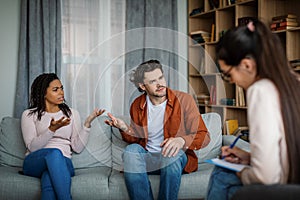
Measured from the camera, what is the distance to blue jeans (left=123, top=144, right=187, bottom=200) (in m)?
2.41

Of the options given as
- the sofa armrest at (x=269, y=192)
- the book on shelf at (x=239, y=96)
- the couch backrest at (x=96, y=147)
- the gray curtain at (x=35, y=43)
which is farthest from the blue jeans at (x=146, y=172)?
the gray curtain at (x=35, y=43)

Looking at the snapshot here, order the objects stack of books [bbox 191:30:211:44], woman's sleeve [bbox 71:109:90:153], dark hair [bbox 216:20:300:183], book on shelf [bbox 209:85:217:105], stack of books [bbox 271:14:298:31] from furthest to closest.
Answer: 1. stack of books [bbox 191:30:211:44]
2. book on shelf [bbox 209:85:217:105]
3. stack of books [bbox 271:14:298:31]
4. woman's sleeve [bbox 71:109:90:153]
5. dark hair [bbox 216:20:300:183]

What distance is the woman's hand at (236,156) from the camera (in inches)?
61.3

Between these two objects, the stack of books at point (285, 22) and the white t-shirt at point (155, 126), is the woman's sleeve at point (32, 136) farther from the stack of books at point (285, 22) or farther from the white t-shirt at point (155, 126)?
the stack of books at point (285, 22)

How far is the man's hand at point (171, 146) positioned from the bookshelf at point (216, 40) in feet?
3.51

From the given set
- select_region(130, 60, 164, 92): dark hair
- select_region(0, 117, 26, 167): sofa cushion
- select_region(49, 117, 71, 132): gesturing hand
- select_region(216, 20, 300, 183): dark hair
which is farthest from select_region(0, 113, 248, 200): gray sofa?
select_region(216, 20, 300, 183): dark hair

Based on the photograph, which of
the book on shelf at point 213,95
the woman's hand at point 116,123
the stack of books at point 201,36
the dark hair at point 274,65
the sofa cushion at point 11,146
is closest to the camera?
the dark hair at point 274,65

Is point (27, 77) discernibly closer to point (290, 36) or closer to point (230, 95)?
point (230, 95)

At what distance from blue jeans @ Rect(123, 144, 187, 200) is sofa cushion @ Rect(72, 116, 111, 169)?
45 centimetres

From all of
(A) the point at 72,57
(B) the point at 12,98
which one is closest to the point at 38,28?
(A) the point at 72,57

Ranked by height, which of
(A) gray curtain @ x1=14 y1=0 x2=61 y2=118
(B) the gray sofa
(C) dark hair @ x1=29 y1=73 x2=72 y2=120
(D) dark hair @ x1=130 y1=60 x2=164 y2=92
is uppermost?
(A) gray curtain @ x1=14 y1=0 x2=61 y2=118

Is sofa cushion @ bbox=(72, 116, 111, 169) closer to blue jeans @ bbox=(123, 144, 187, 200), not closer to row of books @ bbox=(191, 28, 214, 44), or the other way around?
blue jeans @ bbox=(123, 144, 187, 200)

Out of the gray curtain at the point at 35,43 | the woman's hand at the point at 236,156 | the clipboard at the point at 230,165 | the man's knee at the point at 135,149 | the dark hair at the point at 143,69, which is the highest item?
the gray curtain at the point at 35,43

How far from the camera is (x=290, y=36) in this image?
3.29m
